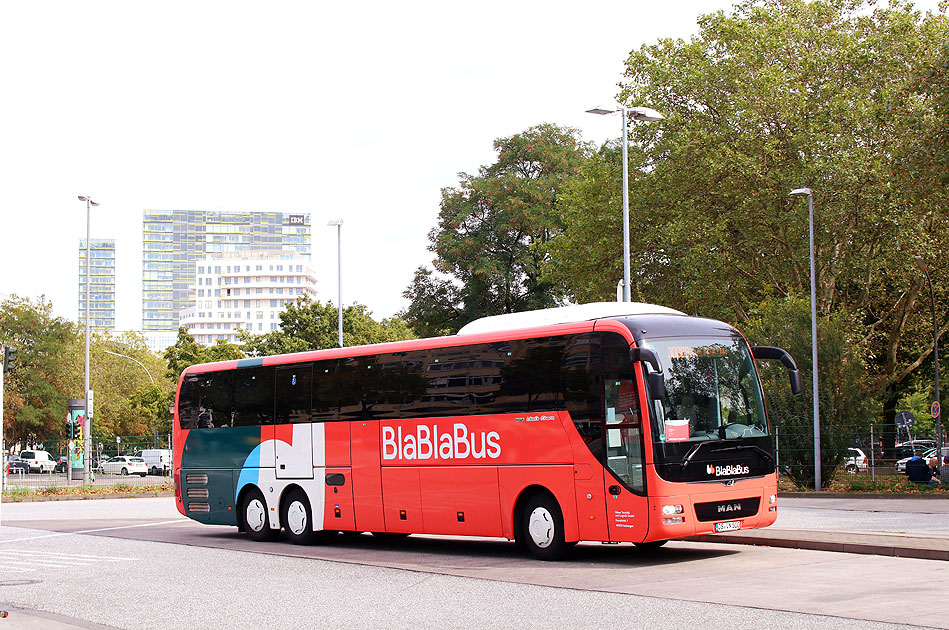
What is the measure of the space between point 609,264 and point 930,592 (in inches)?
1294

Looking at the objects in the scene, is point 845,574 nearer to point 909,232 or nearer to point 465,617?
point 465,617

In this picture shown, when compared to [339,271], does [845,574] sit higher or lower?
lower

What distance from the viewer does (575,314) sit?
15.4 metres

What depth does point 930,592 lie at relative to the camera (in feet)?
34.9

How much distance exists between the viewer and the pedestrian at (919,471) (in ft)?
98.6

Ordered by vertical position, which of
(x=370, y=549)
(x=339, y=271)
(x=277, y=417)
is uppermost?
(x=339, y=271)

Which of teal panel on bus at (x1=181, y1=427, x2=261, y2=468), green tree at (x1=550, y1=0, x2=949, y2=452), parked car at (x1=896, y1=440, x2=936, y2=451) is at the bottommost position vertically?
parked car at (x1=896, y1=440, x2=936, y2=451)

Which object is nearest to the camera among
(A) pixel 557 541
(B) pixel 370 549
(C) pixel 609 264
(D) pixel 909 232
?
(A) pixel 557 541

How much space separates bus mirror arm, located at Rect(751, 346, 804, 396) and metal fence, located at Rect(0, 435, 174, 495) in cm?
3239

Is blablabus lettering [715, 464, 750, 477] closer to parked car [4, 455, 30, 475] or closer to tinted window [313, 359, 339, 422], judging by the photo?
tinted window [313, 359, 339, 422]

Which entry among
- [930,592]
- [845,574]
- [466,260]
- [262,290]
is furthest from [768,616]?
[262,290]

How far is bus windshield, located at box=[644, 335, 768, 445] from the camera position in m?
14.0

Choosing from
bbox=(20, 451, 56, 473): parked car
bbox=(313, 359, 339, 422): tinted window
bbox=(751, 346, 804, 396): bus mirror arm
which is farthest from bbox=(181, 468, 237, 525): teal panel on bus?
bbox=(20, 451, 56, 473): parked car

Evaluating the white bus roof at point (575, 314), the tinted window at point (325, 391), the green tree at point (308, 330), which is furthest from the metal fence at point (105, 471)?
the white bus roof at point (575, 314)
